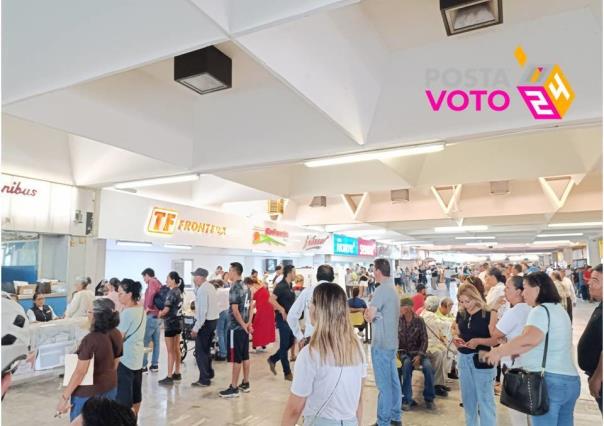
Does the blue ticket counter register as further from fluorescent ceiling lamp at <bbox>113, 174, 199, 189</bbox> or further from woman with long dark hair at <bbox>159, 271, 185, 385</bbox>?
fluorescent ceiling lamp at <bbox>113, 174, 199, 189</bbox>

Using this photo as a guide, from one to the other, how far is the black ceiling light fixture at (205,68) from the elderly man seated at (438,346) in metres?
4.03

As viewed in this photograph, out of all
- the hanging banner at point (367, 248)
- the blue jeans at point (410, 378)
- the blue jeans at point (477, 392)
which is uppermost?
the hanging banner at point (367, 248)

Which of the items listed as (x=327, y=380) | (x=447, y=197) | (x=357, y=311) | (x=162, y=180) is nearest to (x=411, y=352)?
(x=357, y=311)

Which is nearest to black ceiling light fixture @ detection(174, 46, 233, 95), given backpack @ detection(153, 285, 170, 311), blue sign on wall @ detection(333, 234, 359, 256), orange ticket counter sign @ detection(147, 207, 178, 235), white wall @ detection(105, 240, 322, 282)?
backpack @ detection(153, 285, 170, 311)

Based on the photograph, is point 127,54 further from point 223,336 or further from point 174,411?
point 223,336

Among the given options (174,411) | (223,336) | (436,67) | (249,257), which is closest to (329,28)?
(436,67)

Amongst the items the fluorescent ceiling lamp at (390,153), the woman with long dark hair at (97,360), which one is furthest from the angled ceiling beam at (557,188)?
the woman with long dark hair at (97,360)

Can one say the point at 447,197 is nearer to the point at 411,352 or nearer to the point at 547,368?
the point at 411,352

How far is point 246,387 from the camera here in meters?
5.25

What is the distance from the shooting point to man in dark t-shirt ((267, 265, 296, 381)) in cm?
584

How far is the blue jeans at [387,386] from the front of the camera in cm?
379

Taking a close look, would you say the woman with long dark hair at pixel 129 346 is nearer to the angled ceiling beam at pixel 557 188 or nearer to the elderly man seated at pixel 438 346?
the elderly man seated at pixel 438 346

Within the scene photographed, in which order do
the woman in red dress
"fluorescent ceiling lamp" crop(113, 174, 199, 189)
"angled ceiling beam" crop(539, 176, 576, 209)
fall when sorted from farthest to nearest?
"angled ceiling beam" crop(539, 176, 576, 209)
the woman in red dress
"fluorescent ceiling lamp" crop(113, 174, 199, 189)

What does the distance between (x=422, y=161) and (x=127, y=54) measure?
4.66 metres
